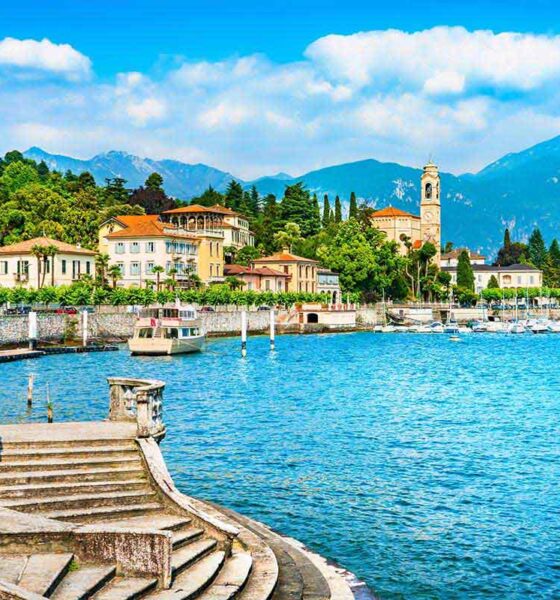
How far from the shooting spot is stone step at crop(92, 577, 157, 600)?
1185 cm

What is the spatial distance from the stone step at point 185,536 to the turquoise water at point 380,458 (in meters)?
3.77

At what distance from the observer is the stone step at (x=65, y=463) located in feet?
53.3

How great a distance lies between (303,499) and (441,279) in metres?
148

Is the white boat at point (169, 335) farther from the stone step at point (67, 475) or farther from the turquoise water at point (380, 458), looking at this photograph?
the stone step at point (67, 475)

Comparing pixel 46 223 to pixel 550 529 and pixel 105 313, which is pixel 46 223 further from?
pixel 550 529

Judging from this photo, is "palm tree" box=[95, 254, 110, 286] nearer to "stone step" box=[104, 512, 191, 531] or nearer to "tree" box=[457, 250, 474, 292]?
"tree" box=[457, 250, 474, 292]

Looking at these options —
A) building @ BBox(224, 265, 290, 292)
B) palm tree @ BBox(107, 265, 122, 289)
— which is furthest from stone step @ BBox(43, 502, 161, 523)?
building @ BBox(224, 265, 290, 292)

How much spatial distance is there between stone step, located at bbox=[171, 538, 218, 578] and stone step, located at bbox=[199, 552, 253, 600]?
394 mm

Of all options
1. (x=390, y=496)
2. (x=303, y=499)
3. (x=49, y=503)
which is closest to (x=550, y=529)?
(x=390, y=496)

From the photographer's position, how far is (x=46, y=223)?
374ft

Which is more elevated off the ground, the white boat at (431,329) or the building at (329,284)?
the building at (329,284)

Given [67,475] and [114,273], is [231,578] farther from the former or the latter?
[114,273]

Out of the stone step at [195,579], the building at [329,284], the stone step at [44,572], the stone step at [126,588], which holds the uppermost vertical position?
the building at [329,284]

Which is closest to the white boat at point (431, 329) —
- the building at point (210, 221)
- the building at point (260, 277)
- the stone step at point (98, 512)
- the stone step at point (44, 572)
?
the building at point (260, 277)
